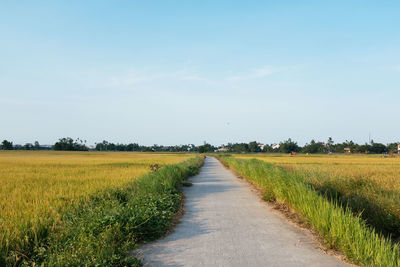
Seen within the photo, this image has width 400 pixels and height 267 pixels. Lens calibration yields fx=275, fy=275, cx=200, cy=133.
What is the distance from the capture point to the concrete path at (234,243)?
3998mm

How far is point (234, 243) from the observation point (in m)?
4.76

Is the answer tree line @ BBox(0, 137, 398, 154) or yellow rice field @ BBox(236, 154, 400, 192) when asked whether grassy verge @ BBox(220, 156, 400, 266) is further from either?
tree line @ BBox(0, 137, 398, 154)

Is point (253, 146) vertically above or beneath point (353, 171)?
above

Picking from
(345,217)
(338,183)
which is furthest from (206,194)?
(345,217)

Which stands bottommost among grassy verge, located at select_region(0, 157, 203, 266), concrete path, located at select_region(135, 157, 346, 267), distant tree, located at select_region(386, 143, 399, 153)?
concrete path, located at select_region(135, 157, 346, 267)

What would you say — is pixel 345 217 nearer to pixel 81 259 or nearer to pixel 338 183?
pixel 81 259

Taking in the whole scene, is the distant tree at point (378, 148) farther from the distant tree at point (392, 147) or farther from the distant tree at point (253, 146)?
the distant tree at point (253, 146)

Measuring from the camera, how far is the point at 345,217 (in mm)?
4516

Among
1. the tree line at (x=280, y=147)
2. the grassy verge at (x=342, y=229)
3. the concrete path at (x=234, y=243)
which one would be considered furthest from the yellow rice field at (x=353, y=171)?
the tree line at (x=280, y=147)

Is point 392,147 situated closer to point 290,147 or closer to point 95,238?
point 290,147

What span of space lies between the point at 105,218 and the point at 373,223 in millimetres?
5868

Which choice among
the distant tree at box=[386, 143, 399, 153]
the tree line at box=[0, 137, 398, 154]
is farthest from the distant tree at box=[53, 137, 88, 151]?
the distant tree at box=[386, 143, 399, 153]

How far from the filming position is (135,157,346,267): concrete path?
3998mm

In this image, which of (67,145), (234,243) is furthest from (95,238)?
(67,145)
